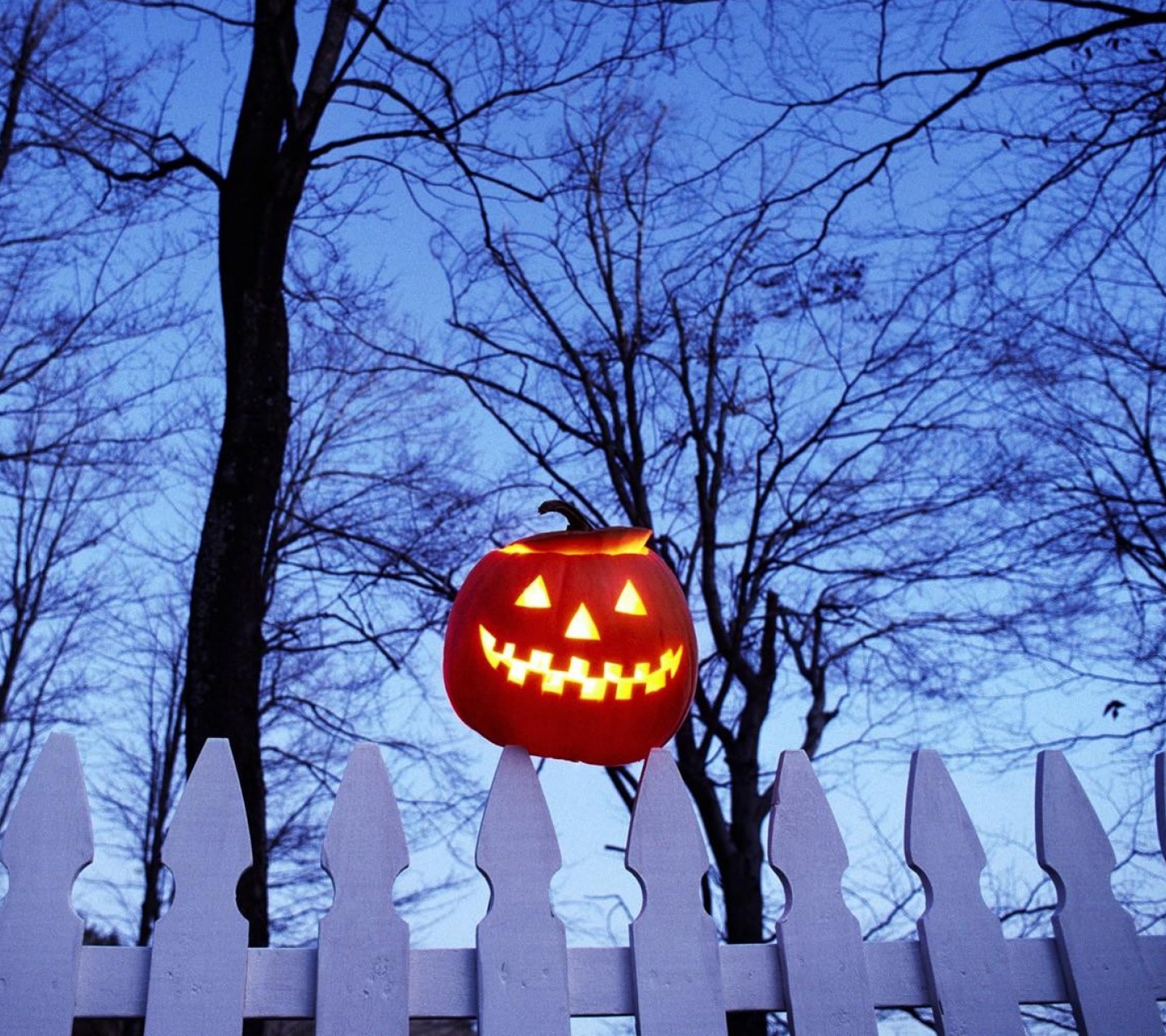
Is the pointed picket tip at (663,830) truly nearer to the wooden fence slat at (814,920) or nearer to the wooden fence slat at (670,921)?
the wooden fence slat at (670,921)

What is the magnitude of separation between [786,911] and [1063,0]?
12.9ft

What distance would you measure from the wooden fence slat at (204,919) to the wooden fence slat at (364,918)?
0.60 feet

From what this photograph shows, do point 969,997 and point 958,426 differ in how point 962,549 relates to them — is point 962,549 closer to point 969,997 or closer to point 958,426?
point 958,426

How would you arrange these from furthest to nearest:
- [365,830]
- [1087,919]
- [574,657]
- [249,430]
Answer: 1. [249,430]
2. [574,657]
3. [1087,919]
4. [365,830]

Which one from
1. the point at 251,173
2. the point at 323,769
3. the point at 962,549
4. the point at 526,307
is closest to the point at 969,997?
the point at 251,173

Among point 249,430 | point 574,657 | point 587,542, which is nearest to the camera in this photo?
point 574,657

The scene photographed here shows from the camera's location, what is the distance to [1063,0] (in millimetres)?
4383

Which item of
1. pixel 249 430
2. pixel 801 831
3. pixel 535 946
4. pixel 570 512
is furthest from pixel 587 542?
pixel 249 430

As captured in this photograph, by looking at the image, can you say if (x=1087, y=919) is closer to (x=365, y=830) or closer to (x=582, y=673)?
(x=582, y=673)

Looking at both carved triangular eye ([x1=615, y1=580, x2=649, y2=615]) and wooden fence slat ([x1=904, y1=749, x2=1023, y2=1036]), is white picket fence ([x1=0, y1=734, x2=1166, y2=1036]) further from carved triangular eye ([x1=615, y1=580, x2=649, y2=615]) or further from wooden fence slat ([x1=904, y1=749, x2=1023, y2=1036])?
carved triangular eye ([x1=615, y1=580, x2=649, y2=615])

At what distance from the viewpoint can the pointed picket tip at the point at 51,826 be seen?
2.27 metres

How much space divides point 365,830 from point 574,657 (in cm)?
66

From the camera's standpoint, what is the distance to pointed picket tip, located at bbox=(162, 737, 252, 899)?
2.30 metres

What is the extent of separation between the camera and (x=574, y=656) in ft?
8.75
